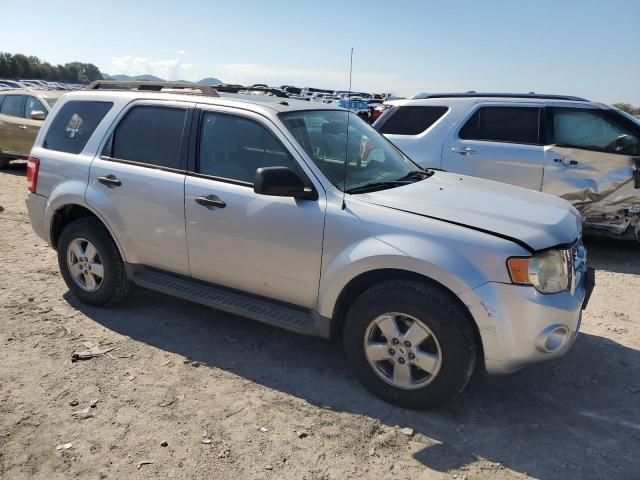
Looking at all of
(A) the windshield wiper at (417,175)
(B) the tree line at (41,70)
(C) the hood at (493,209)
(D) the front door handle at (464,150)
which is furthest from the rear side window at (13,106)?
(B) the tree line at (41,70)

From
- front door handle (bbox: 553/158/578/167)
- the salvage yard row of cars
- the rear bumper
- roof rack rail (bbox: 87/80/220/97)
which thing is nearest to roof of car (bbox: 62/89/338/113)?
the salvage yard row of cars

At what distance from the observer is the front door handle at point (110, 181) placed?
4262 millimetres

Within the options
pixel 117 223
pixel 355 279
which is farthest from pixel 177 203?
pixel 355 279

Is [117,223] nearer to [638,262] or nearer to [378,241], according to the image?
[378,241]

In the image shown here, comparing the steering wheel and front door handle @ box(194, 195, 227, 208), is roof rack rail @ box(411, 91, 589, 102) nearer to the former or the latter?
the steering wheel

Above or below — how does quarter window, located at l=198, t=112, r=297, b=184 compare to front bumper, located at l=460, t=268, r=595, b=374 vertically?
above

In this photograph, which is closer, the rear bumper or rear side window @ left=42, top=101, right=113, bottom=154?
rear side window @ left=42, top=101, right=113, bottom=154

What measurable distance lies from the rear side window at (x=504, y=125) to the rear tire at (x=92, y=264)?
466 cm

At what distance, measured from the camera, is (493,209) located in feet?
11.0

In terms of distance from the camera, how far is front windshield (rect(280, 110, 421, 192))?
12.0 feet

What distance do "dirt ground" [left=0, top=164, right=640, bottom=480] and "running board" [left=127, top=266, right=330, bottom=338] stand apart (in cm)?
39

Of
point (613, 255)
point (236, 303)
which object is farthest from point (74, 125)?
point (613, 255)

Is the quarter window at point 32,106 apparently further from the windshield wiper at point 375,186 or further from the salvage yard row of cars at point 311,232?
the windshield wiper at point 375,186

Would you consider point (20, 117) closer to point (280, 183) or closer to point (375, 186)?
point (280, 183)
